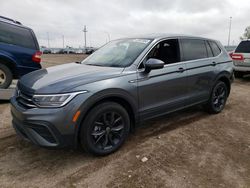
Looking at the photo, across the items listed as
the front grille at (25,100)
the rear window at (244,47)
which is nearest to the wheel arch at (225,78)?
the front grille at (25,100)

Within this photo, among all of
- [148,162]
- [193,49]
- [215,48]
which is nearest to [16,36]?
[193,49]

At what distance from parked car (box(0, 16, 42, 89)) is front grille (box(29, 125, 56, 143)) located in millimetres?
3385

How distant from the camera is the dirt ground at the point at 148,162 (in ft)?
7.68

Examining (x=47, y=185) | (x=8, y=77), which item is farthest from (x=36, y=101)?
(x=8, y=77)

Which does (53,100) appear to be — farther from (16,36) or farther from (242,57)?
(242,57)

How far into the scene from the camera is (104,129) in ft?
9.07

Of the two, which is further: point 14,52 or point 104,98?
point 14,52

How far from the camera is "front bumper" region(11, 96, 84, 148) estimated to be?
2.32m

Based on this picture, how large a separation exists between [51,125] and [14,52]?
365 centimetres

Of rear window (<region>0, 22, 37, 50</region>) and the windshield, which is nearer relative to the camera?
the windshield

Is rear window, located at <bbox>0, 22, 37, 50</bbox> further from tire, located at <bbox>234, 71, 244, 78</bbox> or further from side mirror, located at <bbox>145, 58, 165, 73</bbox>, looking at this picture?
tire, located at <bbox>234, 71, 244, 78</bbox>

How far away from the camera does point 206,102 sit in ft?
14.2

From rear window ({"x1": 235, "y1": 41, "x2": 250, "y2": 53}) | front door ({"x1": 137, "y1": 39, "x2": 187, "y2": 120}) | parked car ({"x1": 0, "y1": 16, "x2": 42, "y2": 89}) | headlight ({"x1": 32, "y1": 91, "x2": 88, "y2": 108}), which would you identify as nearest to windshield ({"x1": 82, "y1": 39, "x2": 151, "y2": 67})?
front door ({"x1": 137, "y1": 39, "x2": 187, "y2": 120})

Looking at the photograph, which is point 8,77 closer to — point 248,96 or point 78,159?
point 78,159
